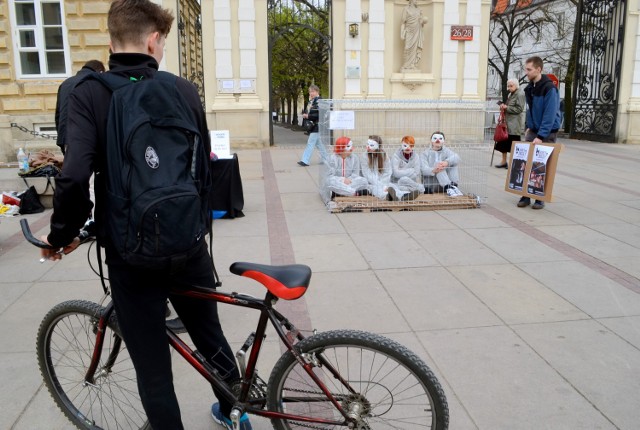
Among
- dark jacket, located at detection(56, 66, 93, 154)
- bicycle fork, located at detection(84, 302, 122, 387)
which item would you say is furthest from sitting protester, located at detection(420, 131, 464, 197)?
bicycle fork, located at detection(84, 302, 122, 387)

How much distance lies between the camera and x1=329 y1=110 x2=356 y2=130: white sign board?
756 cm

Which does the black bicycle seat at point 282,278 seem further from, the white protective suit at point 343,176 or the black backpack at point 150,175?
the white protective suit at point 343,176

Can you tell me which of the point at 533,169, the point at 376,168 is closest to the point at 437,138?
the point at 376,168

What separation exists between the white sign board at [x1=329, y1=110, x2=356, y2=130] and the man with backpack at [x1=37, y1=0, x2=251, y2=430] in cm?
529

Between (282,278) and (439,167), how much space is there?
240 inches

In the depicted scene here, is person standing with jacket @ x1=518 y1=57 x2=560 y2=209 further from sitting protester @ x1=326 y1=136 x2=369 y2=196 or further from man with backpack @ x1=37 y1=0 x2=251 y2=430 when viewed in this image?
man with backpack @ x1=37 y1=0 x2=251 y2=430

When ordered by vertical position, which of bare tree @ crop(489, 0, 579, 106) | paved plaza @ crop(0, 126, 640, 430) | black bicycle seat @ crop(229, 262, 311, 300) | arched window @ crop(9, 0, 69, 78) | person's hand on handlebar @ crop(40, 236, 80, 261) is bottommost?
paved plaza @ crop(0, 126, 640, 430)

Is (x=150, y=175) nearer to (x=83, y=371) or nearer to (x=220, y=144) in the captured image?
(x=83, y=371)

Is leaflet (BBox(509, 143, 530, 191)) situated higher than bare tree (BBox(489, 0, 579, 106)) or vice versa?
bare tree (BBox(489, 0, 579, 106))

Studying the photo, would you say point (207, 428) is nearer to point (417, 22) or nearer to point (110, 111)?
point (110, 111)

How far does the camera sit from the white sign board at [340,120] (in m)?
7.56

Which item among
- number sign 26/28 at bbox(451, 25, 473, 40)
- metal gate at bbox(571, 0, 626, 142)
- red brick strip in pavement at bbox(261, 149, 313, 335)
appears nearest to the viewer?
red brick strip in pavement at bbox(261, 149, 313, 335)

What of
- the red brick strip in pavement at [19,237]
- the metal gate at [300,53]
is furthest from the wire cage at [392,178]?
the metal gate at [300,53]

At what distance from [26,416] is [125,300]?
4.25 ft
